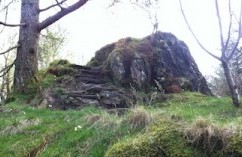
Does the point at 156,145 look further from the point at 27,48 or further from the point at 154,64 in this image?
the point at 27,48

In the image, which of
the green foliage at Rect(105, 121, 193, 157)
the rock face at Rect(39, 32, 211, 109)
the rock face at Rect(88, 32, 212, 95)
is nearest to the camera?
the green foliage at Rect(105, 121, 193, 157)

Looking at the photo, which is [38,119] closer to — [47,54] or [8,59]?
[47,54]

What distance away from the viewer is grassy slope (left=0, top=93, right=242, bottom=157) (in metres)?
6.03

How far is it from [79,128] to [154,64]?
5675 mm

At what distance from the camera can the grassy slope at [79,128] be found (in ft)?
19.8

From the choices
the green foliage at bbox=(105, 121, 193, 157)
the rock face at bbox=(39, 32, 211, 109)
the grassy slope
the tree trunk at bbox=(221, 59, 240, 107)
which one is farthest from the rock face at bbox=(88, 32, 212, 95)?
the green foliage at bbox=(105, 121, 193, 157)

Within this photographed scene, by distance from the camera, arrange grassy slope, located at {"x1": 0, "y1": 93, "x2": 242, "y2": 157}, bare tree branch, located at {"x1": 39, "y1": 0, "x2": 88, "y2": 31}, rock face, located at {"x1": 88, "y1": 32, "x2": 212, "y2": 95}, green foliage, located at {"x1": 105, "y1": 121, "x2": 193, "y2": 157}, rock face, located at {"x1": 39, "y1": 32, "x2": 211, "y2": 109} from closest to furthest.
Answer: green foliage, located at {"x1": 105, "y1": 121, "x2": 193, "y2": 157} → grassy slope, located at {"x1": 0, "y1": 93, "x2": 242, "y2": 157} → rock face, located at {"x1": 39, "y1": 32, "x2": 211, "y2": 109} → bare tree branch, located at {"x1": 39, "y1": 0, "x2": 88, "y2": 31} → rock face, located at {"x1": 88, "y1": 32, "x2": 212, "y2": 95}

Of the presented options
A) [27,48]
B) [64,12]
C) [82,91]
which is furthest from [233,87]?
[27,48]

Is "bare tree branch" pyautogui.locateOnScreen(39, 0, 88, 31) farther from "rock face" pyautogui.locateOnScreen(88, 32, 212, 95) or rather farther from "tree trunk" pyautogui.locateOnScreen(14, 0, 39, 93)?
"rock face" pyautogui.locateOnScreen(88, 32, 212, 95)

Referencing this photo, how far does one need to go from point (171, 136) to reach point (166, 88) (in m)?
6.16

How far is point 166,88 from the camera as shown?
1141 centimetres

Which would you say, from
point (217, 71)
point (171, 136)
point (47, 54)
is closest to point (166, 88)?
point (171, 136)

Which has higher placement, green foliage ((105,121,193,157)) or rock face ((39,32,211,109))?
rock face ((39,32,211,109))

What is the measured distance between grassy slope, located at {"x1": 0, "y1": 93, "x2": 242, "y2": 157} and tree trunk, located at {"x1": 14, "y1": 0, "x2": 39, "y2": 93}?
9.81 ft
